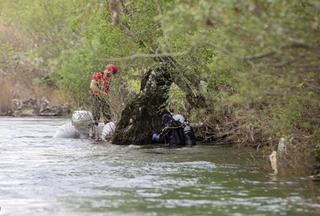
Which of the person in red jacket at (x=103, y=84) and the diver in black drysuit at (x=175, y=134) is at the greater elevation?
the person in red jacket at (x=103, y=84)

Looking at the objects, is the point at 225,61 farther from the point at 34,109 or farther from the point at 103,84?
the point at 34,109

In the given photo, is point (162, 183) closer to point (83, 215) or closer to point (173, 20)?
point (83, 215)

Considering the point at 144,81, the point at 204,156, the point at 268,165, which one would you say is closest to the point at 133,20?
the point at 144,81

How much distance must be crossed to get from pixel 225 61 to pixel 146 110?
11085 millimetres

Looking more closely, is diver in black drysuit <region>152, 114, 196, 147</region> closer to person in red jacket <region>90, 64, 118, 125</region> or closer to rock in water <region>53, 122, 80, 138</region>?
person in red jacket <region>90, 64, 118, 125</region>

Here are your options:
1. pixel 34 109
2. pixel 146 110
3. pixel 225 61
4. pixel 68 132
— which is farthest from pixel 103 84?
pixel 34 109

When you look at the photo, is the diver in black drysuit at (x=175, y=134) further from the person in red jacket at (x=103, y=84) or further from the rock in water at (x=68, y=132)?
the rock in water at (x=68, y=132)

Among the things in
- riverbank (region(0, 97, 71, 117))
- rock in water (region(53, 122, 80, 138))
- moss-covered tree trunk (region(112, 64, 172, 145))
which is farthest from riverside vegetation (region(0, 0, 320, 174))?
riverbank (region(0, 97, 71, 117))

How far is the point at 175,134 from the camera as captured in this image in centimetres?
2278

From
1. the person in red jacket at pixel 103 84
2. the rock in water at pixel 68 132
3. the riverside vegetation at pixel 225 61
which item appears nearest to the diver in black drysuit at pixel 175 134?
the riverside vegetation at pixel 225 61

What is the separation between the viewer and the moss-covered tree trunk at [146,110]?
915 inches

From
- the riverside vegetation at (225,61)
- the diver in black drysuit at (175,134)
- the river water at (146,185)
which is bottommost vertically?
the river water at (146,185)

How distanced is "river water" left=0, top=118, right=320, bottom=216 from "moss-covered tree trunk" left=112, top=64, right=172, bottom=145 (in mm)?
1897

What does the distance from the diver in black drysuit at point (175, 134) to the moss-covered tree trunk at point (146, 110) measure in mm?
372
